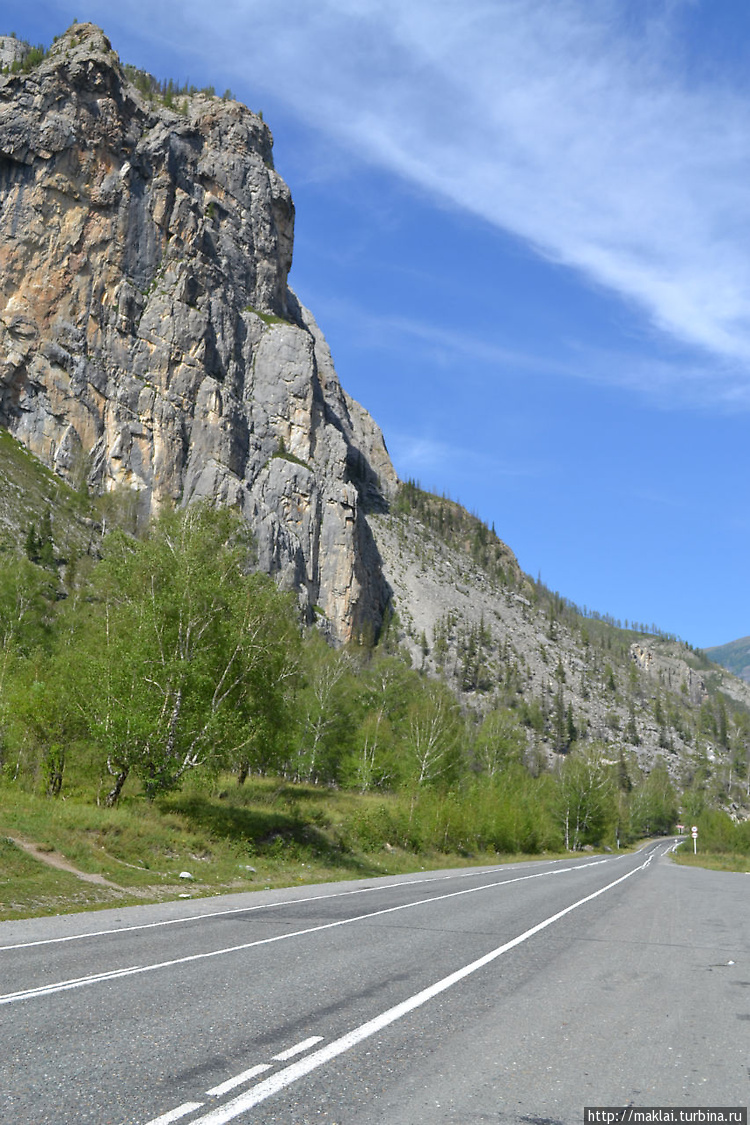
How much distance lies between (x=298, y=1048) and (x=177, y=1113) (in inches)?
63.1

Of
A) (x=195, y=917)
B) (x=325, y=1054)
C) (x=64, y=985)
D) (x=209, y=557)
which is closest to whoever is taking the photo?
(x=325, y=1054)

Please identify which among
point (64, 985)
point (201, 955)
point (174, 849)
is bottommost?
point (174, 849)

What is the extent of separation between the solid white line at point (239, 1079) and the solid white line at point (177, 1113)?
0.19 m

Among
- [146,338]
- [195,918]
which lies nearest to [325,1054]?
[195,918]

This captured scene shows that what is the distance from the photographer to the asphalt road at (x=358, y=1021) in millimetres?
5020

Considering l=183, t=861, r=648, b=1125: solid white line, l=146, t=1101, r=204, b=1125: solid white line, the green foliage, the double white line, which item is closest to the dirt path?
the green foliage

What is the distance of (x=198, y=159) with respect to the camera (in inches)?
5842

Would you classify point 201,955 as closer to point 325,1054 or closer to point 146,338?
point 325,1054

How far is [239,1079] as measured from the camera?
5.29 m

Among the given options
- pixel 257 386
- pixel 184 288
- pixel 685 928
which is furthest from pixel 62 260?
pixel 685 928

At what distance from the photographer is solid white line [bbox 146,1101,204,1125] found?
4.52 metres

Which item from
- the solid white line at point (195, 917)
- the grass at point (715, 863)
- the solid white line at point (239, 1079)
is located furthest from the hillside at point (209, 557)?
the solid white line at point (239, 1079)

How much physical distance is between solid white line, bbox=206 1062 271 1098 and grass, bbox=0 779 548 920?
977cm

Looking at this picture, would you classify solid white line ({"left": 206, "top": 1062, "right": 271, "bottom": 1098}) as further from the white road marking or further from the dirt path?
the dirt path
